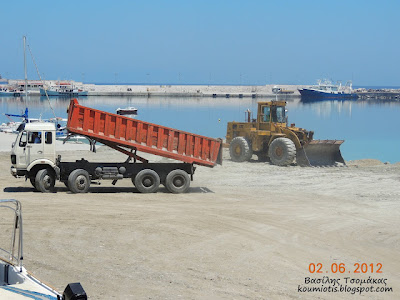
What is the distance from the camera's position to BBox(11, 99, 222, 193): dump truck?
61.4 ft

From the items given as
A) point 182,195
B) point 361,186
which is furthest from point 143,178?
point 361,186

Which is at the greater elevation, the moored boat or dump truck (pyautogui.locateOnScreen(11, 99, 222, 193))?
the moored boat

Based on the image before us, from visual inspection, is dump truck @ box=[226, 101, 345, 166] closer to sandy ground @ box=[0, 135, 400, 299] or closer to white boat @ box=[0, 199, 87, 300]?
sandy ground @ box=[0, 135, 400, 299]

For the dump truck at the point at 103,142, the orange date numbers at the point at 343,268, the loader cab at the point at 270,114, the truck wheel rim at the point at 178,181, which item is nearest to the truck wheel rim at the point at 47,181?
the dump truck at the point at 103,142

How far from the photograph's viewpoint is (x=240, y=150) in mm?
29016

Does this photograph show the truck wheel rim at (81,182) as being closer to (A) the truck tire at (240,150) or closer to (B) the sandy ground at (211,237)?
(B) the sandy ground at (211,237)

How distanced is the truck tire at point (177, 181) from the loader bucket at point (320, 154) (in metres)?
9.04

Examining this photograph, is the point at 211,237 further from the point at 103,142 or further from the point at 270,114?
the point at 270,114

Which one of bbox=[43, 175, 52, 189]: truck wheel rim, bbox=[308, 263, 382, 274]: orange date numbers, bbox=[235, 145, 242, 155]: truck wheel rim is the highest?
bbox=[235, 145, 242, 155]: truck wheel rim

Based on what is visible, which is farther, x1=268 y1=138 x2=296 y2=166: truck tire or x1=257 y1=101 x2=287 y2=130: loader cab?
x1=257 y1=101 x2=287 y2=130: loader cab

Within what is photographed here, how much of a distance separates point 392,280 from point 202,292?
3876 millimetres

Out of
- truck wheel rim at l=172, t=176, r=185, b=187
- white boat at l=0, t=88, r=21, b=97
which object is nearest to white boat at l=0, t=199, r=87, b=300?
truck wheel rim at l=172, t=176, r=185, b=187

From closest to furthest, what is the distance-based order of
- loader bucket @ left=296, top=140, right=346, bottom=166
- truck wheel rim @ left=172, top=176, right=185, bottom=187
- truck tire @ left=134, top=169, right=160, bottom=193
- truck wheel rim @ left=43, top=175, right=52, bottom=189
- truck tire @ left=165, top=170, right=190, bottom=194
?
truck wheel rim @ left=43, top=175, right=52, bottom=189 < truck tire @ left=134, top=169, right=160, bottom=193 < truck tire @ left=165, top=170, right=190, bottom=194 < truck wheel rim @ left=172, top=176, right=185, bottom=187 < loader bucket @ left=296, top=140, right=346, bottom=166

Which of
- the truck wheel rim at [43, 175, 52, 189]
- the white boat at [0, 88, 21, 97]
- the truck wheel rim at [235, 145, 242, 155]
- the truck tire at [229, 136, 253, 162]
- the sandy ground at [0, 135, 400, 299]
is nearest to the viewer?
the sandy ground at [0, 135, 400, 299]
